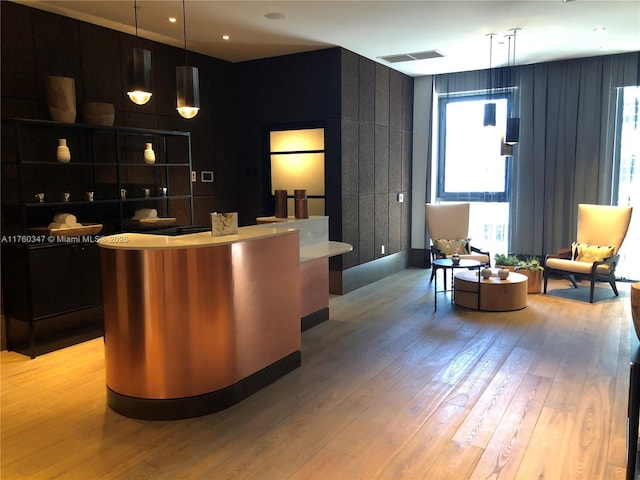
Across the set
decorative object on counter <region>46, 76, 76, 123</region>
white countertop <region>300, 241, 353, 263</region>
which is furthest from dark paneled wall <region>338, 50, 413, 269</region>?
decorative object on counter <region>46, 76, 76, 123</region>

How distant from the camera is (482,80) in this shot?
7781 millimetres

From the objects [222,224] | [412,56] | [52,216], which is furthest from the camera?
[412,56]

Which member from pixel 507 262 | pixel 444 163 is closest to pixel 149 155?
pixel 507 262

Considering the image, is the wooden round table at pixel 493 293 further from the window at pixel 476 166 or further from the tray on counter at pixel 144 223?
the tray on counter at pixel 144 223

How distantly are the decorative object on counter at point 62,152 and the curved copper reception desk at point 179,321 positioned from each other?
63.2 inches

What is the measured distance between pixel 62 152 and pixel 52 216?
2.19ft

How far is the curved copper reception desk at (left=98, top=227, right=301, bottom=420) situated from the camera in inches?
125

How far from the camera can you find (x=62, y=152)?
15.3 feet

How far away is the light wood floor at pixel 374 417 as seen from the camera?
2762 mm

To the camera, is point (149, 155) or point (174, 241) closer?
point (174, 241)

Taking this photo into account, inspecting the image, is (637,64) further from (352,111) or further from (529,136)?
(352,111)

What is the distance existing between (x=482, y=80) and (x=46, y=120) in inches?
241

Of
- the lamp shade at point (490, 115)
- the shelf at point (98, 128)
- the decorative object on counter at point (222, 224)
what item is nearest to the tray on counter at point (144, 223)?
the shelf at point (98, 128)

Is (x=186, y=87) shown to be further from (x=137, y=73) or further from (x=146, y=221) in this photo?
(x=146, y=221)
